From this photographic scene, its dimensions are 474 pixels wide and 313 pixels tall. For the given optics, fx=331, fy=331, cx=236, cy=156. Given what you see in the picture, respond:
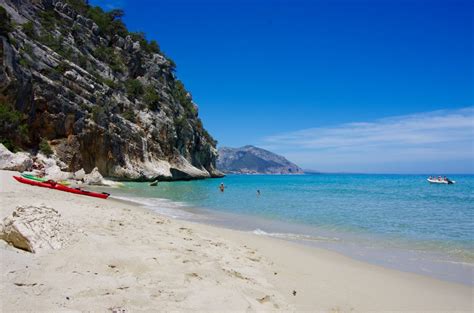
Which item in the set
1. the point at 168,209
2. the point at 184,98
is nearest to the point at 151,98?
the point at 184,98

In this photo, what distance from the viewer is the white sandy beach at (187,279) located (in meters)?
3.68

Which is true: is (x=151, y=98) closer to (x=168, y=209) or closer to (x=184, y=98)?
(x=184, y=98)

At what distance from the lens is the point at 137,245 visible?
244 inches

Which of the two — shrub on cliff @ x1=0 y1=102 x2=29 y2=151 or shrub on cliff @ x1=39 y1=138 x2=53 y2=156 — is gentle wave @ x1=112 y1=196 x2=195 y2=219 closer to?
shrub on cliff @ x1=0 y1=102 x2=29 y2=151

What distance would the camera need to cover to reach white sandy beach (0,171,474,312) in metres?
3.68

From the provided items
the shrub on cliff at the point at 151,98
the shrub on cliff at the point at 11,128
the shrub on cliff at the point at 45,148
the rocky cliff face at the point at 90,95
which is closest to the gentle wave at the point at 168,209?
the shrub on cliff at the point at 11,128

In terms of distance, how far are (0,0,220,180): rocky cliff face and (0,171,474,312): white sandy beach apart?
2904 cm

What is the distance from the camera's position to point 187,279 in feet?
15.6

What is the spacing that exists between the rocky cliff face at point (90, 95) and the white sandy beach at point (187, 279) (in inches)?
1143

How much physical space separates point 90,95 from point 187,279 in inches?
1690

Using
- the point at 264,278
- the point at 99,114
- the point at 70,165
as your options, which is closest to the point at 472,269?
the point at 264,278

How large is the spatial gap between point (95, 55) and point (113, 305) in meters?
58.8

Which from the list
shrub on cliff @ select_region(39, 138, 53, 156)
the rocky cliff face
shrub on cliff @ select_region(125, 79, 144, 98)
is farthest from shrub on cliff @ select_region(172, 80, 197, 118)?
shrub on cliff @ select_region(39, 138, 53, 156)

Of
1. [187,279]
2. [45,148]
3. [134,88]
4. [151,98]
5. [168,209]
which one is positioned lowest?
[168,209]
